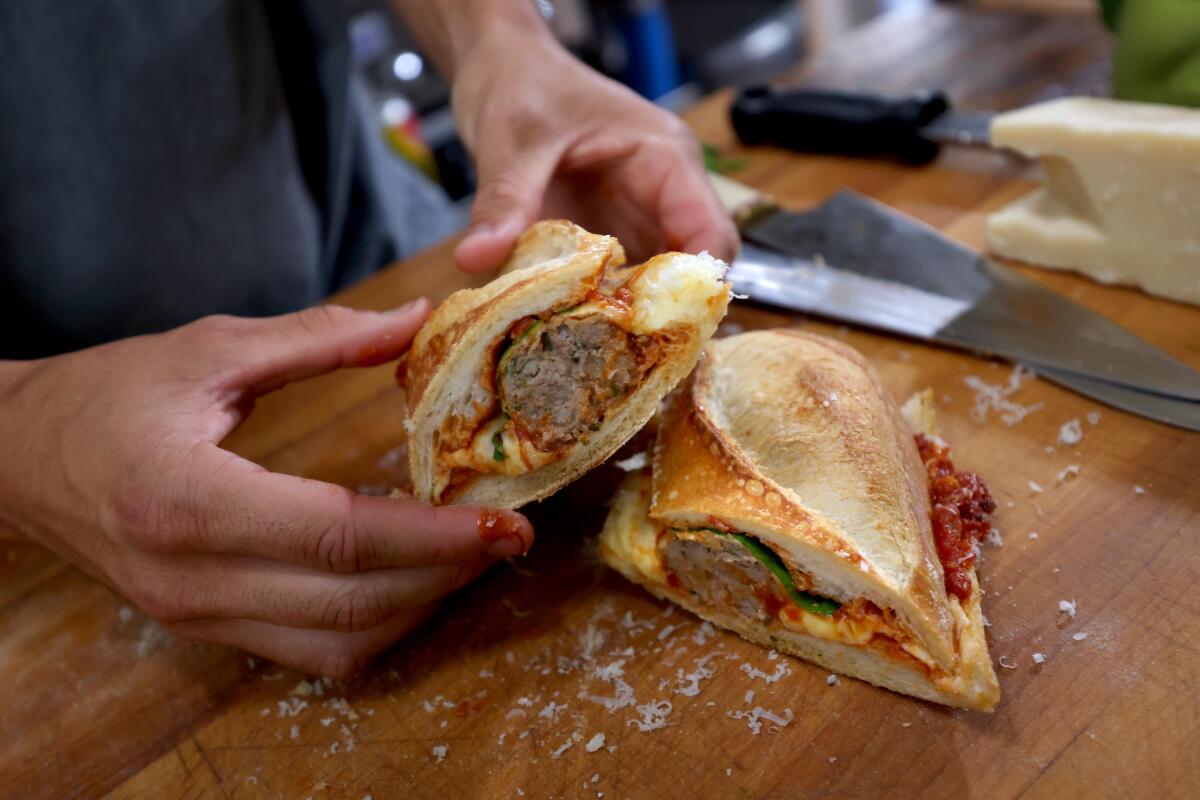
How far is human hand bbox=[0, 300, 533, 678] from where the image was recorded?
81.1 inches

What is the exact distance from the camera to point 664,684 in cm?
212

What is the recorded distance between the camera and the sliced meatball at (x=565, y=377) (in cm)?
220

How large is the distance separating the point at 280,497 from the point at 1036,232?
2415 mm

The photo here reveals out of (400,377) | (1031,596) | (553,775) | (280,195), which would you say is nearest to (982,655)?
(1031,596)

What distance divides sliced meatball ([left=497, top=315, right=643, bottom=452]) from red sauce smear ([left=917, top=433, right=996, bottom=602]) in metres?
0.75

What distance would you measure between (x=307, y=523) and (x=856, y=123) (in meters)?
2.74

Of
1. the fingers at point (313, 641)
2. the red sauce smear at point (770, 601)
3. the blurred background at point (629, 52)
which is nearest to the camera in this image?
the red sauce smear at point (770, 601)

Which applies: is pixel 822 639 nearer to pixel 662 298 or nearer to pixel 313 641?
pixel 662 298

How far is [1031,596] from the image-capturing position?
2.09 meters

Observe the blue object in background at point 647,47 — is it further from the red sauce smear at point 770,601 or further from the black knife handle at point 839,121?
the red sauce smear at point 770,601

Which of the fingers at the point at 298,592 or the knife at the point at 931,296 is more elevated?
the fingers at the point at 298,592

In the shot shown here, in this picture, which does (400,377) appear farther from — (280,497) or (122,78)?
(122,78)

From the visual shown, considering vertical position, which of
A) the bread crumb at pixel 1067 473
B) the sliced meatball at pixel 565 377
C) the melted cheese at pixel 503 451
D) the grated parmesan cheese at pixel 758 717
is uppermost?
the sliced meatball at pixel 565 377

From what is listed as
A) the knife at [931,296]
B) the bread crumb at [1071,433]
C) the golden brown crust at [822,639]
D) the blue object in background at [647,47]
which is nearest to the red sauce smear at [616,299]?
the golden brown crust at [822,639]
